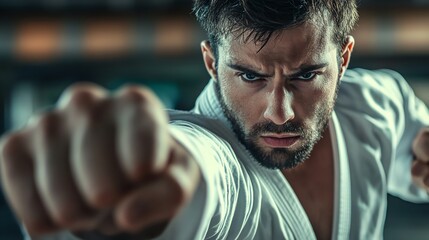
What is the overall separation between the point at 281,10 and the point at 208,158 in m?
0.33

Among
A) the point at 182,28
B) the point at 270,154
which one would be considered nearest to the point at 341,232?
the point at 270,154

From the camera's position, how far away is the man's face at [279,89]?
101cm

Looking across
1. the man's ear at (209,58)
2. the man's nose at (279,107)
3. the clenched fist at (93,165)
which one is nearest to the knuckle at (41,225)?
the clenched fist at (93,165)

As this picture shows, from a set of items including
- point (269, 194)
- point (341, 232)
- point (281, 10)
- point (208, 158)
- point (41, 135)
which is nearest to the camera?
point (41, 135)

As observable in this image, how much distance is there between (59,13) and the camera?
405cm

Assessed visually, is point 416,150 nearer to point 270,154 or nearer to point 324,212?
point 324,212

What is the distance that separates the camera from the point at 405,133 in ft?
4.76

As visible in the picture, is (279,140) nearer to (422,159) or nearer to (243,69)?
(243,69)

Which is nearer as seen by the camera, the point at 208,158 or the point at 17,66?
the point at 208,158

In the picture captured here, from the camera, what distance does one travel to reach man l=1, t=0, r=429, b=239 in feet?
1.92

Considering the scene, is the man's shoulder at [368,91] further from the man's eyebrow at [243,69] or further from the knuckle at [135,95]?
the knuckle at [135,95]

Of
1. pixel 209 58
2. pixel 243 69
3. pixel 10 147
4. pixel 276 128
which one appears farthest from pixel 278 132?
pixel 10 147

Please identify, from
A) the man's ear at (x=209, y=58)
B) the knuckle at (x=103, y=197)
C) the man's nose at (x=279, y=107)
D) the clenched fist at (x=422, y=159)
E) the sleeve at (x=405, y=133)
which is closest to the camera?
the knuckle at (x=103, y=197)

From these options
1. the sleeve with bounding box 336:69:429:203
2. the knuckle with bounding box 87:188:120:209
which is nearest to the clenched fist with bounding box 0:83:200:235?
the knuckle with bounding box 87:188:120:209
